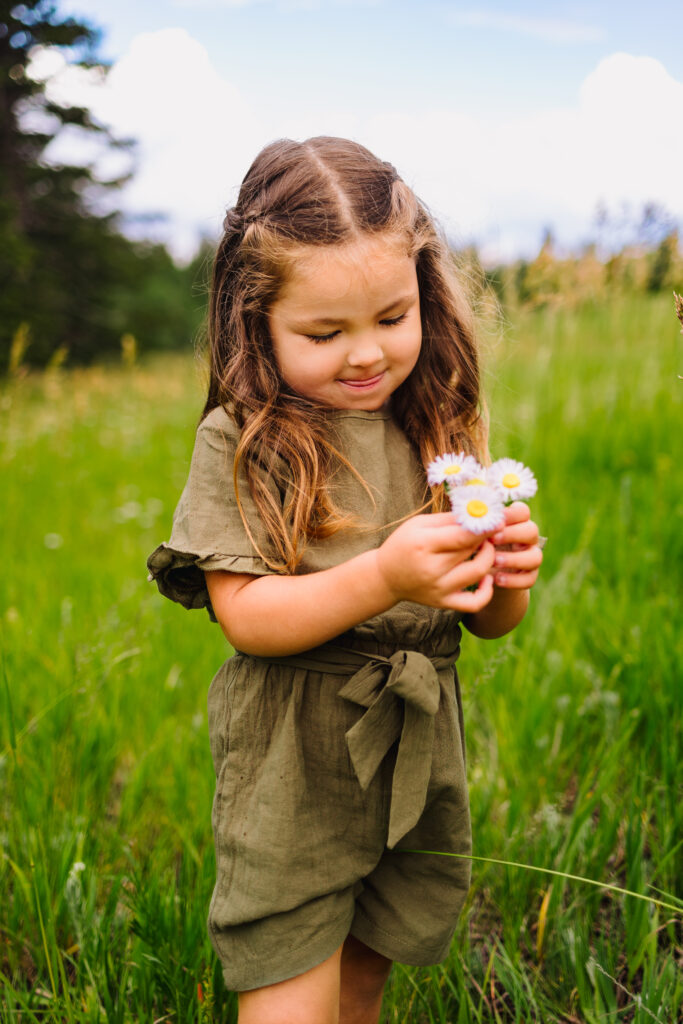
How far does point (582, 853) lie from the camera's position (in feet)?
5.22

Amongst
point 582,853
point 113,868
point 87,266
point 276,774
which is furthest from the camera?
point 87,266

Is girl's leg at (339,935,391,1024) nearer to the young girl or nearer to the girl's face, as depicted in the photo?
the young girl

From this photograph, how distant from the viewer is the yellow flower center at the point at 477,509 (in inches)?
35.8

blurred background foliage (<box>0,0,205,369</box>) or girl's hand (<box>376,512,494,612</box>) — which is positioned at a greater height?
blurred background foliage (<box>0,0,205,369</box>)

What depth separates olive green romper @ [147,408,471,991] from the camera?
1131mm

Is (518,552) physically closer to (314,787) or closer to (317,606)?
(317,606)

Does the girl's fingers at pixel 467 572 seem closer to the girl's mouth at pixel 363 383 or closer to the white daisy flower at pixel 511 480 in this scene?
the white daisy flower at pixel 511 480

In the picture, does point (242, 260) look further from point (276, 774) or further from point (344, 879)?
point (344, 879)

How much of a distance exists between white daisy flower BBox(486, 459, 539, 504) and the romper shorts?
291 millimetres

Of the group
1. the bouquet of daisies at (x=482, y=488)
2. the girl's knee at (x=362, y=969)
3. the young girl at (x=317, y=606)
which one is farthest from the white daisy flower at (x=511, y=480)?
the girl's knee at (x=362, y=969)

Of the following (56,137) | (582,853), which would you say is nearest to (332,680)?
(582,853)

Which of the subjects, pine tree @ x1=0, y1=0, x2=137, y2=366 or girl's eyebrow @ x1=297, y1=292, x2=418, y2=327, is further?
pine tree @ x1=0, y1=0, x2=137, y2=366

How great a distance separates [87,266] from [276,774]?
60.4 feet

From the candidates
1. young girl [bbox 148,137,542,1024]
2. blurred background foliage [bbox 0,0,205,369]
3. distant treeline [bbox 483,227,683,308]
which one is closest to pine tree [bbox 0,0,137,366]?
blurred background foliage [bbox 0,0,205,369]
